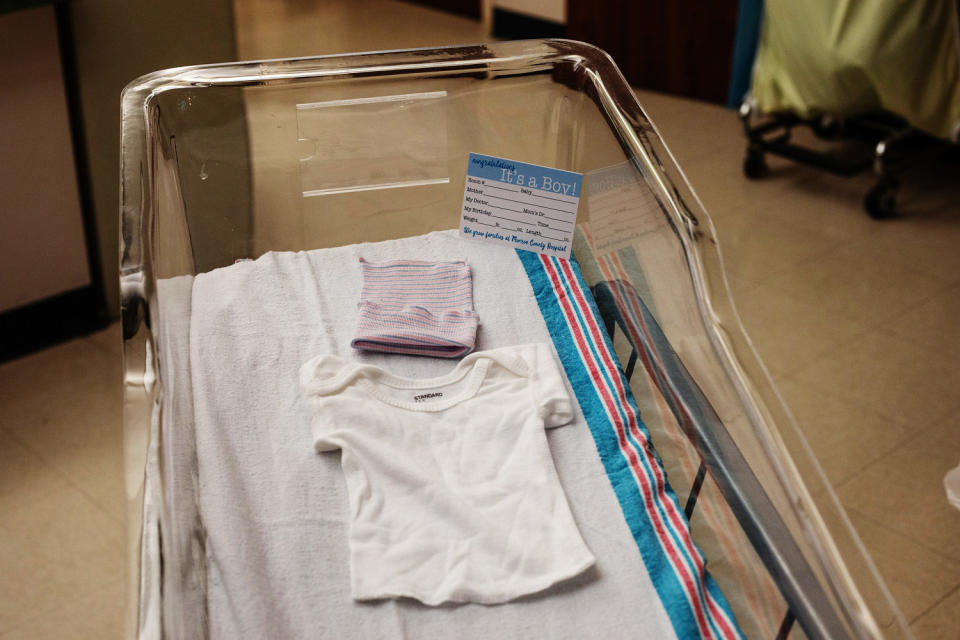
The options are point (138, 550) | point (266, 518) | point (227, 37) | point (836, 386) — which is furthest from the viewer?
point (227, 37)

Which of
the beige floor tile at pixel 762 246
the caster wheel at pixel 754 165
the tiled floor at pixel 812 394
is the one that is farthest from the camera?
the caster wheel at pixel 754 165

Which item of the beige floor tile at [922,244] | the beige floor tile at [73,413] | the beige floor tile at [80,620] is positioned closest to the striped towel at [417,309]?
the beige floor tile at [80,620]

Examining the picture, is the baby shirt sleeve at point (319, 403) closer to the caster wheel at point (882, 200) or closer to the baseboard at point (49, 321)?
the baseboard at point (49, 321)

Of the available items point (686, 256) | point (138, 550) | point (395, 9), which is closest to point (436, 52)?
point (686, 256)

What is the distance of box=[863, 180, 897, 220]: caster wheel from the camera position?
2.87m

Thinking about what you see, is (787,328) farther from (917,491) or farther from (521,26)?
(521,26)

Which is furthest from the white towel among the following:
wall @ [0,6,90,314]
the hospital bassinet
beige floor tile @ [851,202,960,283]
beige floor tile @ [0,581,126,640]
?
beige floor tile @ [851,202,960,283]

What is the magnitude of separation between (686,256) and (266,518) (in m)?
0.62

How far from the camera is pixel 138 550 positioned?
82cm

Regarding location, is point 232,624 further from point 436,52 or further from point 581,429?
point 436,52

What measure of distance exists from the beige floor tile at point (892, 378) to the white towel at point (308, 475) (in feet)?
3.78

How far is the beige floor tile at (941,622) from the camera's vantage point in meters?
1.61

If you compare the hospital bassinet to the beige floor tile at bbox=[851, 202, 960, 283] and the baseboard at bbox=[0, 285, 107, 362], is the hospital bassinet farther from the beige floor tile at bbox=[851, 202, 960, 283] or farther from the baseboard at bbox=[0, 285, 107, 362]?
the beige floor tile at bbox=[851, 202, 960, 283]

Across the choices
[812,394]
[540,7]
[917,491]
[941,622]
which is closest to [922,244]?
[812,394]
